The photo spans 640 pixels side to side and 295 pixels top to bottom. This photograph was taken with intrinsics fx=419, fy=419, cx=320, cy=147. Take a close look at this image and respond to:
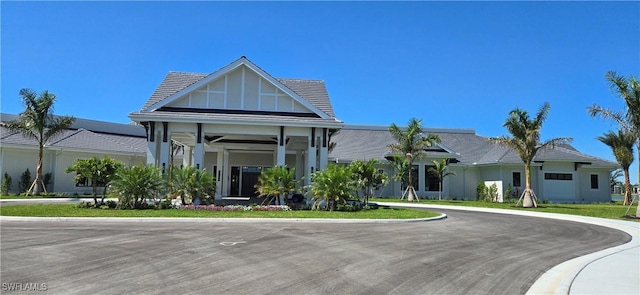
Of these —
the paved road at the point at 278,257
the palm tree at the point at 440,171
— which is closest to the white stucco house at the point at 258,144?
the palm tree at the point at 440,171

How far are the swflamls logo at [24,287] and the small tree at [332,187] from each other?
1341 cm

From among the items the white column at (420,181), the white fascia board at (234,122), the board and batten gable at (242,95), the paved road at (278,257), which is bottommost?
the paved road at (278,257)

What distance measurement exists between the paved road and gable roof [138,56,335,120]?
9.26m

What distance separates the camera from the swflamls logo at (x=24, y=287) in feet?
18.2

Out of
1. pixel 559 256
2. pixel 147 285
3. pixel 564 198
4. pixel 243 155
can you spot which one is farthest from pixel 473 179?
pixel 147 285

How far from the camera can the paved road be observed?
6020mm

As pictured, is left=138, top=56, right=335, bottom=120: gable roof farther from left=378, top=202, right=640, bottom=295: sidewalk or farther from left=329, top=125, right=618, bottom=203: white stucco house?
left=378, top=202, right=640, bottom=295: sidewalk

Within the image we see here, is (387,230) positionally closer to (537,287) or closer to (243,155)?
(537,287)

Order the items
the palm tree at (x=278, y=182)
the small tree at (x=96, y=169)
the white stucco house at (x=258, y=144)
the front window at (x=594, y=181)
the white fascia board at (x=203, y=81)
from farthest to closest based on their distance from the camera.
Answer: the front window at (x=594, y=181)
the white fascia board at (x=203, y=81)
the white stucco house at (x=258, y=144)
the palm tree at (x=278, y=182)
the small tree at (x=96, y=169)

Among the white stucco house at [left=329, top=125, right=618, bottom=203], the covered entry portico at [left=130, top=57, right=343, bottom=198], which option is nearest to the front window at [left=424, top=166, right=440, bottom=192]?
the white stucco house at [left=329, top=125, right=618, bottom=203]

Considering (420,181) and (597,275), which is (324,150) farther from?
(420,181)

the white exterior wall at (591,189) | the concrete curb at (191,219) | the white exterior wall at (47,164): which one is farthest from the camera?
the white exterior wall at (591,189)

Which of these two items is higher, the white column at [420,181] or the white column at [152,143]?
the white column at [152,143]

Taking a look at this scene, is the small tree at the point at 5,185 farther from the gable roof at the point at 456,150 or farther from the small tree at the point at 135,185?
the gable roof at the point at 456,150
